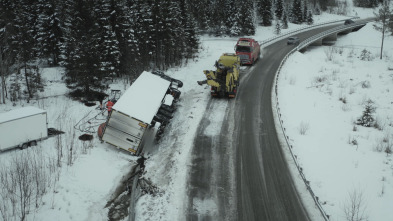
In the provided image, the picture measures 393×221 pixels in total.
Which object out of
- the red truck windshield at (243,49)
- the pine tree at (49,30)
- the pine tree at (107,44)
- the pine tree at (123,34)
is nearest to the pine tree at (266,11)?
the red truck windshield at (243,49)

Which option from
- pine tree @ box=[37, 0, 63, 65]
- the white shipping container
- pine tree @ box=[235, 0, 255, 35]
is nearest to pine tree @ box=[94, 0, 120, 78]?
pine tree @ box=[37, 0, 63, 65]

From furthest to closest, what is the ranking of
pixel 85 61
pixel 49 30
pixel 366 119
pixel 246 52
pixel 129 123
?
pixel 49 30 → pixel 246 52 → pixel 85 61 → pixel 366 119 → pixel 129 123

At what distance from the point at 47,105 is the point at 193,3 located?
180ft

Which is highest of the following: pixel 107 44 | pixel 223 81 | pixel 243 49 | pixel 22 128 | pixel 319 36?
pixel 319 36

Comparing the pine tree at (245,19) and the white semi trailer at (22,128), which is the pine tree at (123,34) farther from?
the pine tree at (245,19)

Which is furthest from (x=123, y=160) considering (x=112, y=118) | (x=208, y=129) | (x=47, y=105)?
(x=47, y=105)

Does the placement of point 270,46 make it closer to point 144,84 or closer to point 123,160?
point 144,84

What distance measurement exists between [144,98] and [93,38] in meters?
13.8

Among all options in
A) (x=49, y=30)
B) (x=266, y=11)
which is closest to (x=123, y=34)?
(x=49, y=30)

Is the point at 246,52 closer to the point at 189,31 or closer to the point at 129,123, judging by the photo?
the point at 189,31

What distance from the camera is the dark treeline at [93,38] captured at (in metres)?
27.6

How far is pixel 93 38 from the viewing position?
2784 cm

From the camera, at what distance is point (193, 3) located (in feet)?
234

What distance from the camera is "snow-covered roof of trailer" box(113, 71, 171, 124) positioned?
52.3 ft
